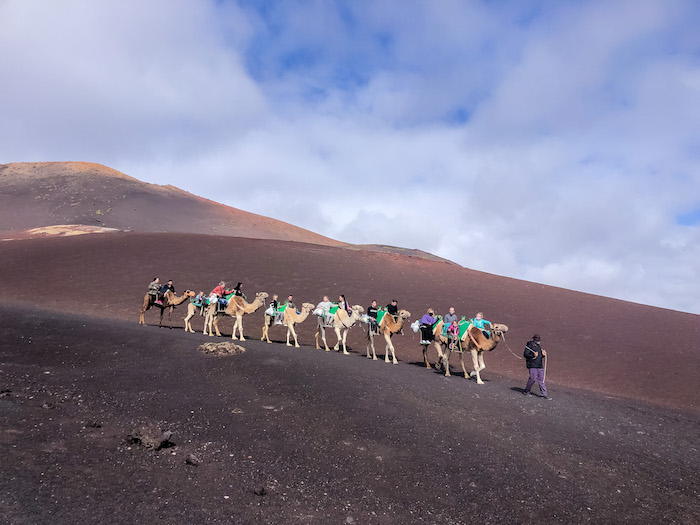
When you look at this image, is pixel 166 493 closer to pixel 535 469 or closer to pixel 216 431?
pixel 216 431

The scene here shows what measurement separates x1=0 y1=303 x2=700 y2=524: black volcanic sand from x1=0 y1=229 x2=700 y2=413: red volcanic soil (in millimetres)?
5813

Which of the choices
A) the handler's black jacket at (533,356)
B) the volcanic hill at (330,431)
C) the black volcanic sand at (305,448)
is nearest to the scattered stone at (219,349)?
the volcanic hill at (330,431)

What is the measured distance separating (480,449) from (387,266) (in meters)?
30.5

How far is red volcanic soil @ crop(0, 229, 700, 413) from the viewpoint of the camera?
20.6 meters

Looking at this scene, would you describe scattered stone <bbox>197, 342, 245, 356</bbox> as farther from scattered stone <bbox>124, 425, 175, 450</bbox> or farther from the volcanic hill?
scattered stone <bbox>124, 425, 175, 450</bbox>

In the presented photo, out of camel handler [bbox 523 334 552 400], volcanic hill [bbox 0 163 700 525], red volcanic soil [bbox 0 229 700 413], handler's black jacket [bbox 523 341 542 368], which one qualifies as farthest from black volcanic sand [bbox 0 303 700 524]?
red volcanic soil [bbox 0 229 700 413]

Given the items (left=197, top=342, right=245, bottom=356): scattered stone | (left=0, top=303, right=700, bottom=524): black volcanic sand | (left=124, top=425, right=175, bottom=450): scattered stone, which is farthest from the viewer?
(left=197, top=342, right=245, bottom=356): scattered stone

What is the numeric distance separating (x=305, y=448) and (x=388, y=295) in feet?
74.4

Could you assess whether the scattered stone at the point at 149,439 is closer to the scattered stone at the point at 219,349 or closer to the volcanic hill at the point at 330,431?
the volcanic hill at the point at 330,431

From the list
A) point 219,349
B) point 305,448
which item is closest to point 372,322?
point 219,349

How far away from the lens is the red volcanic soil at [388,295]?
20594 mm

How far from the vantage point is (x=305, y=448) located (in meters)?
8.15

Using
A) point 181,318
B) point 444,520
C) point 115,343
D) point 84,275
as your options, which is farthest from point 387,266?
point 444,520

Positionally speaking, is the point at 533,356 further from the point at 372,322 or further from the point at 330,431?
the point at 330,431
